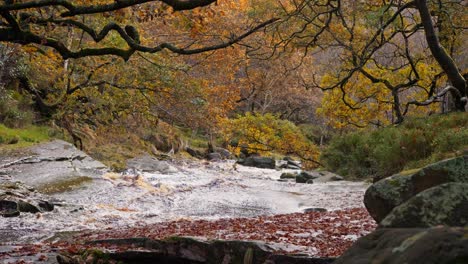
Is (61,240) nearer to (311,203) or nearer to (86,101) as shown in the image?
(311,203)

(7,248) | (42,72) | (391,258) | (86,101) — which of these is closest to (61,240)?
(7,248)

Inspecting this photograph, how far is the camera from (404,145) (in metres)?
14.7

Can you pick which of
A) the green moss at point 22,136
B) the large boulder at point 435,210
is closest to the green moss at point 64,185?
the green moss at point 22,136

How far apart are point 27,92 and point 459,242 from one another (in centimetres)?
2354

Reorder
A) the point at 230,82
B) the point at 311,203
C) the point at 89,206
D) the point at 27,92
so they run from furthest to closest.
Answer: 1. the point at 230,82
2. the point at 27,92
3. the point at 311,203
4. the point at 89,206

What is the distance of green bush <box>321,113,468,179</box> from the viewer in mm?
12539

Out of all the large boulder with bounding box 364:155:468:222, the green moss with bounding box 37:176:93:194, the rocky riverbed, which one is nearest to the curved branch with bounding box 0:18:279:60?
the large boulder with bounding box 364:155:468:222

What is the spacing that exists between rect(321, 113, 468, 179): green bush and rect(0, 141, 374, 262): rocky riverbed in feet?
3.63

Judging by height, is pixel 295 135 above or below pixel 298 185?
above

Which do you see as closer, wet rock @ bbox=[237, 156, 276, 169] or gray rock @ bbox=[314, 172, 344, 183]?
gray rock @ bbox=[314, 172, 344, 183]

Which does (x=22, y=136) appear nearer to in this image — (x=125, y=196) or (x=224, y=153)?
(x=125, y=196)

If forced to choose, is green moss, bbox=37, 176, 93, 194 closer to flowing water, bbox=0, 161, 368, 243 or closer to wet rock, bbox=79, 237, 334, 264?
flowing water, bbox=0, 161, 368, 243

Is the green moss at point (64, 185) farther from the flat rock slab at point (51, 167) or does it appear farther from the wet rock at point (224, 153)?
the wet rock at point (224, 153)

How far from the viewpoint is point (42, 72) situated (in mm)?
22000
